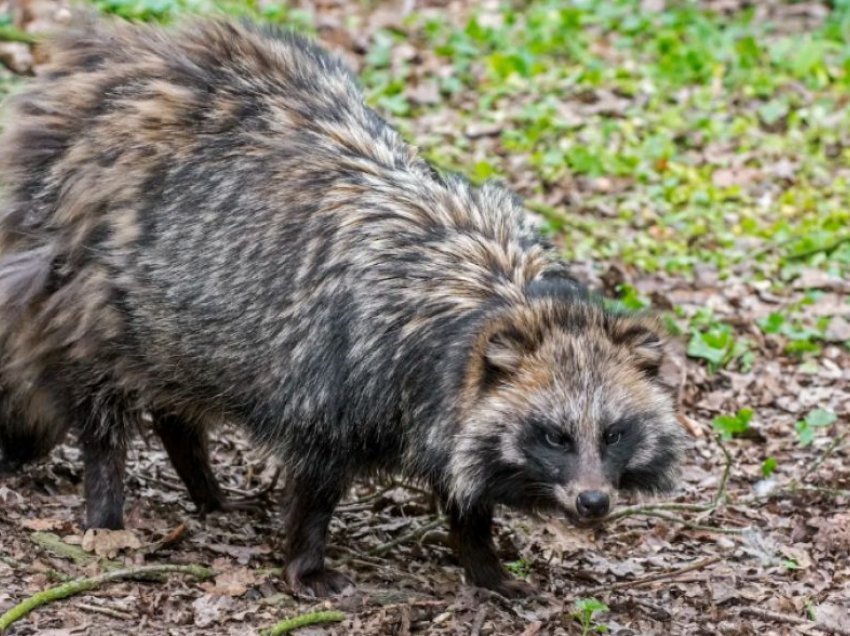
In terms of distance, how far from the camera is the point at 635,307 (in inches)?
347

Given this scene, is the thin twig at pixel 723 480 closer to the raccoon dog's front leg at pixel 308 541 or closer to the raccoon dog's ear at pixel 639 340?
the raccoon dog's ear at pixel 639 340

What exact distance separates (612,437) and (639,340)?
44 cm

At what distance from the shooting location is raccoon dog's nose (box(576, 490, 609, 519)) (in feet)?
18.2

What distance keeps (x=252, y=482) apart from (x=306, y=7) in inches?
241

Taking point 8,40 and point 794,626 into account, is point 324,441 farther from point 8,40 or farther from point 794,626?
point 8,40

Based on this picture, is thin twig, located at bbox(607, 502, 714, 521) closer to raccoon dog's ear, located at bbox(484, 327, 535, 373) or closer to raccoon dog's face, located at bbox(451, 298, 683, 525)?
raccoon dog's face, located at bbox(451, 298, 683, 525)

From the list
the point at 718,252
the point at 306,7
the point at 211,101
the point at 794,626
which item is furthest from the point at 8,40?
the point at 794,626

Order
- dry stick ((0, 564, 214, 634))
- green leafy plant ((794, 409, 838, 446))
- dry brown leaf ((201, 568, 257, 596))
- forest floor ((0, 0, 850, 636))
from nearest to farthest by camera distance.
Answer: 1. dry stick ((0, 564, 214, 634))
2. dry brown leaf ((201, 568, 257, 596))
3. forest floor ((0, 0, 850, 636))
4. green leafy plant ((794, 409, 838, 446))

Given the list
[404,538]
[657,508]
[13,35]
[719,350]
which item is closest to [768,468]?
[657,508]

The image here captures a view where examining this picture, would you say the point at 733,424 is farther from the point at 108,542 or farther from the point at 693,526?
the point at 108,542

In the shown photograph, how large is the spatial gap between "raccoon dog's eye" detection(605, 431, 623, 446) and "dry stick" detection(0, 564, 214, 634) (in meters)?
1.84

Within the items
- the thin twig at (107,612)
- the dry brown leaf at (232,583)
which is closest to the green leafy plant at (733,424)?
the dry brown leaf at (232,583)

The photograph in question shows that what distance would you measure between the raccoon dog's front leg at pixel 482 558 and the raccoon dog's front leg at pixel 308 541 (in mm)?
550

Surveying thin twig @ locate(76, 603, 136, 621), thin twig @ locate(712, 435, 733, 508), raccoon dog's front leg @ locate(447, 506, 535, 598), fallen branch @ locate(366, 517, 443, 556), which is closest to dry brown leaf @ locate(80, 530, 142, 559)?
thin twig @ locate(76, 603, 136, 621)
